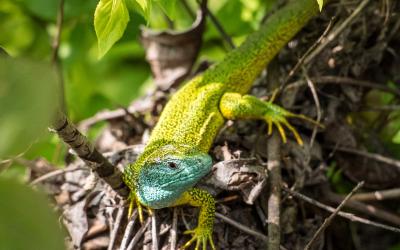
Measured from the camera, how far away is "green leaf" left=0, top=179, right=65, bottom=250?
0.73 metres

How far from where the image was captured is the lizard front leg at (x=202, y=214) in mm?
2576

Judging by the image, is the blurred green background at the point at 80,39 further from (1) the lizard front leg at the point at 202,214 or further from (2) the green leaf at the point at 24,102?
(2) the green leaf at the point at 24,102

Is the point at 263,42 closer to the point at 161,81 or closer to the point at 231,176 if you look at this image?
the point at 161,81

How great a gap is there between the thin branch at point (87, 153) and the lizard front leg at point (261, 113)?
0.93m

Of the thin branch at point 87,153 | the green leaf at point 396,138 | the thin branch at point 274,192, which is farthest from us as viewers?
the green leaf at point 396,138

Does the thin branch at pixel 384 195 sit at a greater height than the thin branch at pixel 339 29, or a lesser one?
lesser

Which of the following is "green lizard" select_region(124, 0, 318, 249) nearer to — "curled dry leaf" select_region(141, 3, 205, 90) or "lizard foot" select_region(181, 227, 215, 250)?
"lizard foot" select_region(181, 227, 215, 250)

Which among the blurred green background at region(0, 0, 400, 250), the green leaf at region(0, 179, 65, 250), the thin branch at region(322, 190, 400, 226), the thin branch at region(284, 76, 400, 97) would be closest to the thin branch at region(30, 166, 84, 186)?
→ the blurred green background at region(0, 0, 400, 250)

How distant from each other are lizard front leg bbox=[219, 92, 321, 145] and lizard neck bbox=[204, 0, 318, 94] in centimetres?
23

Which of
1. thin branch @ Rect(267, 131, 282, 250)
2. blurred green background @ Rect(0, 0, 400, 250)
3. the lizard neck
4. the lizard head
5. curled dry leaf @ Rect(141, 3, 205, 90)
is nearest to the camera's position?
thin branch @ Rect(267, 131, 282, 250)

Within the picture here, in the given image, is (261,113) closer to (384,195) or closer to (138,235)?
(384,195)

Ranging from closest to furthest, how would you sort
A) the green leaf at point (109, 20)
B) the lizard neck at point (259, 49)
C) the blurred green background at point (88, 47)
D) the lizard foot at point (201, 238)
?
1. the green leaf at point (109, 20)
2. the lizard foot at point (201, 238)
3. the lizard neck at point (259, 49)
4. the blurred green background at point (88, 47)

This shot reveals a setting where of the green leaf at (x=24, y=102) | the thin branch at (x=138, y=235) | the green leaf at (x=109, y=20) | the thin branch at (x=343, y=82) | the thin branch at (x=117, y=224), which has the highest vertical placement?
the green leaf at (x=24, y=102)

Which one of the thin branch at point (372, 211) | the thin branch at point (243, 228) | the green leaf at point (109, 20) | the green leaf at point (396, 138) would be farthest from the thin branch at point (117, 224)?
the green leaf at point (396, 138)
